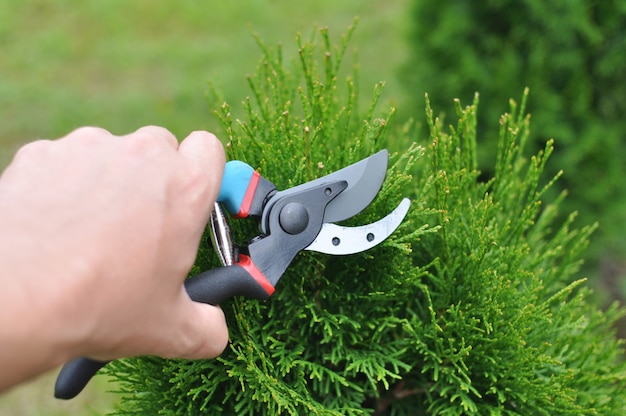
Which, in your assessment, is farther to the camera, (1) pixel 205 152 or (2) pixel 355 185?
(2) pixel 355 185

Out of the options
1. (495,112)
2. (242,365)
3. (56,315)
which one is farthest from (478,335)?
(495,112)

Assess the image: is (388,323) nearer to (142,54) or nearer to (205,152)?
(205,152)

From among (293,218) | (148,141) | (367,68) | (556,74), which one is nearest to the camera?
(148,141)

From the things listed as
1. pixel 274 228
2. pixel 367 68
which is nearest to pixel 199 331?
pixel 274 228

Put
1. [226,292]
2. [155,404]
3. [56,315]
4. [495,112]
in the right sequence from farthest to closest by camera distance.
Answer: [495,112]
[155,404]
[226,292]
[56,315]

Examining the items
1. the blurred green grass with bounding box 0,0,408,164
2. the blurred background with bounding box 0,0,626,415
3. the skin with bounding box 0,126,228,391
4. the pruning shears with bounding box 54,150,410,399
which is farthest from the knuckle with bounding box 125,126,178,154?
the blurred green grass with bounding box 0,0,408,164

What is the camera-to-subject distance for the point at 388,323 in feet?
3.63

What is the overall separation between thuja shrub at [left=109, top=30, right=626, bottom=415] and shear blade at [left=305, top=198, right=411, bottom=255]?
0.04 meters

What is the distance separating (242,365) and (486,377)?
412 millimetres

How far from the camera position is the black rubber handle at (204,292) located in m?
0.91

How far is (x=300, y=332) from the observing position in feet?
3.70

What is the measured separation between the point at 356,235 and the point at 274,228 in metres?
0.13

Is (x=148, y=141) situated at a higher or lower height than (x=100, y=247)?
higher

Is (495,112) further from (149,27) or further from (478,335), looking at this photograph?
(149,27)
